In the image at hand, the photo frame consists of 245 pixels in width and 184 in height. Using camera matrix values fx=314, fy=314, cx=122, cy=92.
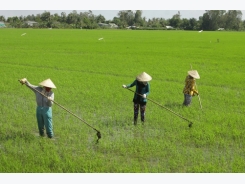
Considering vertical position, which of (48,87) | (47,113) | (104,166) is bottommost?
(104,166)

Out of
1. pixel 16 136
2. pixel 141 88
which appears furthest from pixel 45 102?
pixel 141 88

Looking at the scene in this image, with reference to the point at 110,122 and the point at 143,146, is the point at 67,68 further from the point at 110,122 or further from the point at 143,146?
the point at 143,146

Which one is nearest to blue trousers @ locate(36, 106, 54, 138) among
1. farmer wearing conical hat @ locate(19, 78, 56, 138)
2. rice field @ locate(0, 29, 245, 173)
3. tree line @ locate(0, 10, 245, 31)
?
farmer wearing conical hat @ locate(19, 78, 56, 138)

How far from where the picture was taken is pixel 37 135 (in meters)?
5.15

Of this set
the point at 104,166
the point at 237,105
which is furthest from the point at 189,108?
the point at 104,166

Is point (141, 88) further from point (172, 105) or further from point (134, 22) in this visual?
point (134, 22)

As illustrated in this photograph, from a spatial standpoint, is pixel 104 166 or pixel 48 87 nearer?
pixel 104 166

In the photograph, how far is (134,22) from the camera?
58.7 metres

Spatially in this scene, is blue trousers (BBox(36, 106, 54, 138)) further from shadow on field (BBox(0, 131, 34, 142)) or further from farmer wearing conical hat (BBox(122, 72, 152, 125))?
farmer wearing conical hat (BBox(122, 72, 152, 125))

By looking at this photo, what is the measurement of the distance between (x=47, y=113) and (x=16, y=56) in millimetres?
11985

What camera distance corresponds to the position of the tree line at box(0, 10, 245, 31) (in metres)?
54.0

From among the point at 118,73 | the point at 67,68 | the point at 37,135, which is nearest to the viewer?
the point at 37,135

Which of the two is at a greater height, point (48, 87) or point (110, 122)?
point (48, 87)

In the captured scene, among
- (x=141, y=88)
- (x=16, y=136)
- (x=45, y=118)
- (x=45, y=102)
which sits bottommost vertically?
(x=16, y=136)
